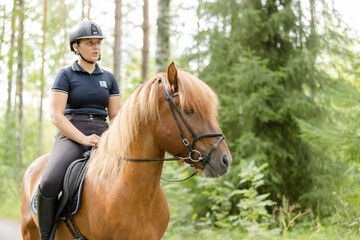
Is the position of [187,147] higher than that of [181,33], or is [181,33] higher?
[181,33]

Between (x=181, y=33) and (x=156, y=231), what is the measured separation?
6192 mm

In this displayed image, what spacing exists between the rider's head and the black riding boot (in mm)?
1407

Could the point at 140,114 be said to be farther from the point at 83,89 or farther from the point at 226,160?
the point at 83,89

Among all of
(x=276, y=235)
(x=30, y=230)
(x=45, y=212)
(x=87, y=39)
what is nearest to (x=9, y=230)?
(x=30, y=230)

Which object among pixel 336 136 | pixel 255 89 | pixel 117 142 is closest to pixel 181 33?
pixel 255 89

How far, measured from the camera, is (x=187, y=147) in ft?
8.84

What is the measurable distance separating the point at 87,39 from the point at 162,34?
5.57 meters

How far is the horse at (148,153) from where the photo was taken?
2.68 meters

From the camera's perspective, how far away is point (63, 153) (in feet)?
10.5

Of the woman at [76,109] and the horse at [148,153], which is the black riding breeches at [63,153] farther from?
the horse at [148,153]

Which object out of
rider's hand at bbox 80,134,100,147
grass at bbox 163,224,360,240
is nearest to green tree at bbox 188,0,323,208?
grass at bbox 163,224,360,240

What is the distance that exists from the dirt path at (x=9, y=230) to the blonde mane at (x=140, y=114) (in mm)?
5314

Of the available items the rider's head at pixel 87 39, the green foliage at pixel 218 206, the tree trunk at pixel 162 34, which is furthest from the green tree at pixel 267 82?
the rider's head at pixel 87 39

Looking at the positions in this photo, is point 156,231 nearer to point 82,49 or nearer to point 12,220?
point 82,49
